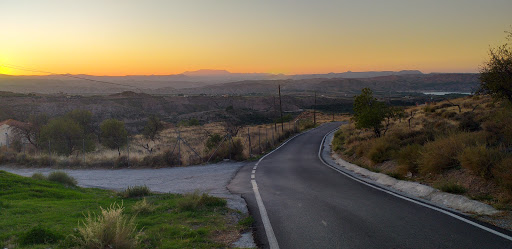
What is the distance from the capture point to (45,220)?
7.20m

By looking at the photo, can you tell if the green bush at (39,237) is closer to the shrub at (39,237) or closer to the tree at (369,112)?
the shrub at (39,237)

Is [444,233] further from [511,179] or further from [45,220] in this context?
[45,220]

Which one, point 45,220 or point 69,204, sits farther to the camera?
point 69,204

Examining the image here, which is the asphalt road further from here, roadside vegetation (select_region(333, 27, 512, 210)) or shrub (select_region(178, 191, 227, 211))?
roadside vegetation (select_region(333, 27, 512, 210))

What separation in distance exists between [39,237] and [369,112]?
66.3ft

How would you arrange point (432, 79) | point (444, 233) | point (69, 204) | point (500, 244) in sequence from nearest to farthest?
1. point (500, 244)
2. point (444, 233)
3. point (69, 204)
4. point (432, 79)

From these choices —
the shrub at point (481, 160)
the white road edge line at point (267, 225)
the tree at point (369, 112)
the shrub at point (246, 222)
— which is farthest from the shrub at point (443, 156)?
the tree at point (369, 112)

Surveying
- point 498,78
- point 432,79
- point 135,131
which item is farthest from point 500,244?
point 432,79

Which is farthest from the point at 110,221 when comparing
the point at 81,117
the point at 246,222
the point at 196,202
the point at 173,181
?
the point at 81,117

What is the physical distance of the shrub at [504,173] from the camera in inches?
304

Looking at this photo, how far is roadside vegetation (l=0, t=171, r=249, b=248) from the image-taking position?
5332 mm

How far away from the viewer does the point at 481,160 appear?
9117 millimetres

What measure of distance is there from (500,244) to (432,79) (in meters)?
190

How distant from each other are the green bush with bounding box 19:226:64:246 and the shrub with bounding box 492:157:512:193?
8527 millimetres
